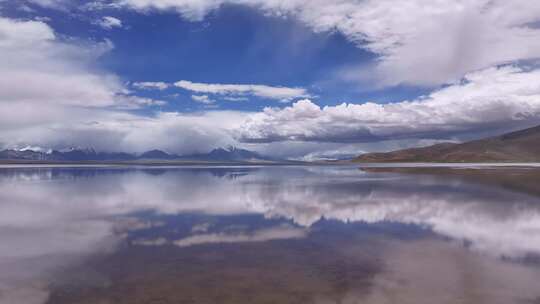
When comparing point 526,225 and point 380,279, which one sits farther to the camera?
point 526,225

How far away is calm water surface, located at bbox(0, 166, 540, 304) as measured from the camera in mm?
11930

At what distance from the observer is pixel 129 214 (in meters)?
28.2

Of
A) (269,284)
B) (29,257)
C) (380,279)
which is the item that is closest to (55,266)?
(29,257)

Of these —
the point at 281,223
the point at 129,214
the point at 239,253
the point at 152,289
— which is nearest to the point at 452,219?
the point at 281,223

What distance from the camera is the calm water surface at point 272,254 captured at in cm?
1193

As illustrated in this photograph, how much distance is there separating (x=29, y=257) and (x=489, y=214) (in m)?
27.2

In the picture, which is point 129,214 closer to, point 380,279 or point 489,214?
point 380,279

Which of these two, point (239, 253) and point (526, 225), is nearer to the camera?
point (239, 253)

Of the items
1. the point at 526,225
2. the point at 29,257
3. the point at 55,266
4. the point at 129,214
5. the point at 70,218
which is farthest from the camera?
the point at 129,214

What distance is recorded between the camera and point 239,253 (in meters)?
17.0

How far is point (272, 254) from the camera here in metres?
16.8

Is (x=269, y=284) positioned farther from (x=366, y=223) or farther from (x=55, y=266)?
(x=366, y=223)

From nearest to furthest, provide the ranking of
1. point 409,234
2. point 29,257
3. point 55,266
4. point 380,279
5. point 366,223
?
point 380,279
point 55,266
point 29,257
point 409,234
point 366,223

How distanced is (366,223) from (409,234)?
3.81 metres
